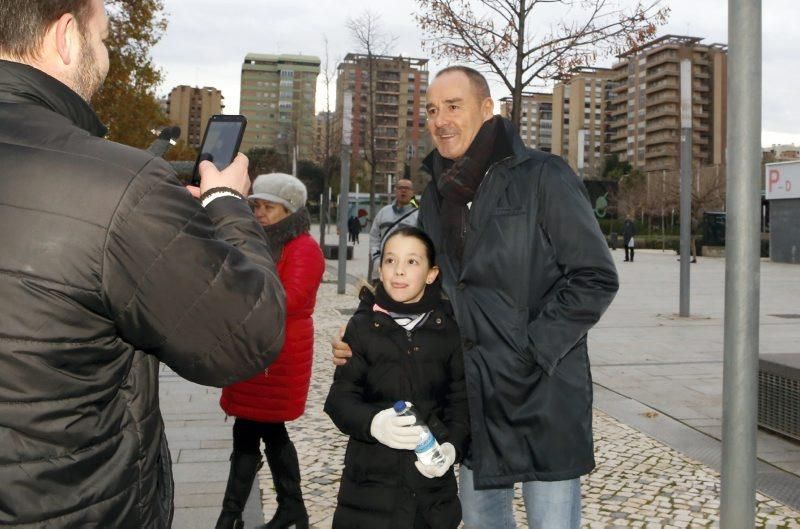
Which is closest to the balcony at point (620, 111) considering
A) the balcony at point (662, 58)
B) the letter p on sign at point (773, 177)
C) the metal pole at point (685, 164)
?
the balcony at point (662, 58)

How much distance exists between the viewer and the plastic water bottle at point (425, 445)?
241 centimetres

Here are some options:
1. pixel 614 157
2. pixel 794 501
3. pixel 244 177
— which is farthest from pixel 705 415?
pixel 614 157

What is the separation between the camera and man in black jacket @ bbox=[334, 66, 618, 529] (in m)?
2.46

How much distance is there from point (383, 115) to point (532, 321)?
92.2ft

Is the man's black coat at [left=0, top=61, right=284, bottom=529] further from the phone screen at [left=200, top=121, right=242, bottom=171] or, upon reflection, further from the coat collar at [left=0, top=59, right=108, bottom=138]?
the phone screen at [left=200, top=121, right=242, bottom=171]

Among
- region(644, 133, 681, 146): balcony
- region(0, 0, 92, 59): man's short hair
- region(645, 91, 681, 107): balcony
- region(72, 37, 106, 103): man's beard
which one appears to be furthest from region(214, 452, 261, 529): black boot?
region(645, 91, 681, 107): balcony

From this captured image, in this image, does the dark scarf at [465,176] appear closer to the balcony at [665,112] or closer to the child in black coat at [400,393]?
the child in black coat at [400,393]

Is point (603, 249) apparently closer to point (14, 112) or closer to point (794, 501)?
point (14, 112)

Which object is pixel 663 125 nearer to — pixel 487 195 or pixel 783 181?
pixel 783 181

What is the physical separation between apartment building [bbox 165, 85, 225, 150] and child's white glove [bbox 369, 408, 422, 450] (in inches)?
5674

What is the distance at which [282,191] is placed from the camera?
3.93 metres

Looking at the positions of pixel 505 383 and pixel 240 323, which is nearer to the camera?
pixel 240 323

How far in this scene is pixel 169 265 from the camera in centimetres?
134

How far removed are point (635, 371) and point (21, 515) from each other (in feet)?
24.0
